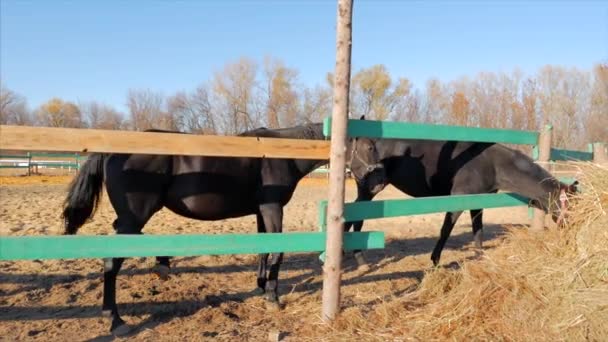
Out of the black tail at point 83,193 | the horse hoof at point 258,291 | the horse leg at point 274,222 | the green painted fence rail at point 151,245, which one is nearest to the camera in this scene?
the green painted fence rail at point 151,245

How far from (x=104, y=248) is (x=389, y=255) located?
15.1 feet

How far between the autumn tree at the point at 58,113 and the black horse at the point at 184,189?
4878cm

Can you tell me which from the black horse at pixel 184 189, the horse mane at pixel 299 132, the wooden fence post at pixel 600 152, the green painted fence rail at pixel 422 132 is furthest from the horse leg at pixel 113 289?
the wooden fence post at pixel 600 152

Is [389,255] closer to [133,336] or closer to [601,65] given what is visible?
[133,336]

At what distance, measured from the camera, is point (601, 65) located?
25797 mm

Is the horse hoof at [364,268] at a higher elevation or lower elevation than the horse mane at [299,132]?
lower

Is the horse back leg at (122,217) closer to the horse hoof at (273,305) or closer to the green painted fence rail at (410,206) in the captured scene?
the horse hoof at (273,305)

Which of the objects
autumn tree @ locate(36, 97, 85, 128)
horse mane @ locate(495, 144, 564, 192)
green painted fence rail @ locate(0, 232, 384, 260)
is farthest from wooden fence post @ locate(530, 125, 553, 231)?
autumn tree @ locate(36, 97, 85, 128)

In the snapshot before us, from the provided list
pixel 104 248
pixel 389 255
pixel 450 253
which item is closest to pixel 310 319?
pixel 104 248

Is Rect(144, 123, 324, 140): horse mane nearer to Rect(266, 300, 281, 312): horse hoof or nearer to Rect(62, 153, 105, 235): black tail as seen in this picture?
Rect(62, 153, 105, 235): black tail

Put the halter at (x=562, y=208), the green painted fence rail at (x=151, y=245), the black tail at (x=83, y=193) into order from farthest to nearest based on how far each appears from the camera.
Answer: the black tail at (x=83, y=193) < the halter at (x=562, y=208) < the green painted fence rail at (x=151, y=245)

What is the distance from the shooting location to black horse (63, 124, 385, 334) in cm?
367

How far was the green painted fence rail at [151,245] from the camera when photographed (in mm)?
2557

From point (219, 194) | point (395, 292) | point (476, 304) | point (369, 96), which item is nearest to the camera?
point (476, 304)
